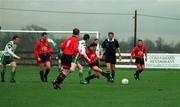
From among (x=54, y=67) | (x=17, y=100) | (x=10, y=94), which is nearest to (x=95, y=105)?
(x=17, y=100)

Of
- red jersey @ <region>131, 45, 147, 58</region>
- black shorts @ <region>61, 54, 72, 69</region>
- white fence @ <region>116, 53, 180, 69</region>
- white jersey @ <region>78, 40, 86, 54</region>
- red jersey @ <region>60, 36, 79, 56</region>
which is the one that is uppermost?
red jersey @ <region>60, 36, 79, 56</region>

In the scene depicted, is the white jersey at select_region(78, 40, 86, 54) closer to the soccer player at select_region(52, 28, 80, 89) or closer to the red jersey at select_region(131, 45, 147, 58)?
the soccer player at select_region(52, 28, 80, 89)

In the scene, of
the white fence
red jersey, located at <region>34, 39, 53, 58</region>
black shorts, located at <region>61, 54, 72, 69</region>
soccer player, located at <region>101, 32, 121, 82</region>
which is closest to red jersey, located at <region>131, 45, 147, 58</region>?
soccer player, located at <region>101, 32, 121, 82</region>

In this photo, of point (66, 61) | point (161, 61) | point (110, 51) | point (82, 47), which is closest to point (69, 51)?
point (66, 61)

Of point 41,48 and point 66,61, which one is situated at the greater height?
point 41,48

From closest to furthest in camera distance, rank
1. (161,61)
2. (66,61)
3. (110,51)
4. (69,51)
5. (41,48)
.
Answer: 1. (66,61)
2. (69,51)
3. (41,48)
4. (110,51)
5. (161,61)

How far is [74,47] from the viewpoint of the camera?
65.8 feet

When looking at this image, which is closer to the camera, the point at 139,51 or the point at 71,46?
the point at 71,46

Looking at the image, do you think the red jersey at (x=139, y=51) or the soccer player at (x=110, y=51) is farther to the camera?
the red jersey at (x=139, y=51)

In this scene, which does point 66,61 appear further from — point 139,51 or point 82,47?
point 139,51

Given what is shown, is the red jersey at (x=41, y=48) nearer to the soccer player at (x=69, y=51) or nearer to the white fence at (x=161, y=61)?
the soccer player at (x=69, y=51)

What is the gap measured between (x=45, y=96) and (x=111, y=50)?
11132 mm

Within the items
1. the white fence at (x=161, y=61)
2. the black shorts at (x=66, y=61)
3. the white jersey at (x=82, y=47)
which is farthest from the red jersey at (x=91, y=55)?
the white fence at (x=161, y=61)

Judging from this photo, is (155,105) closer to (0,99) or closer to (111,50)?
(0,99)
